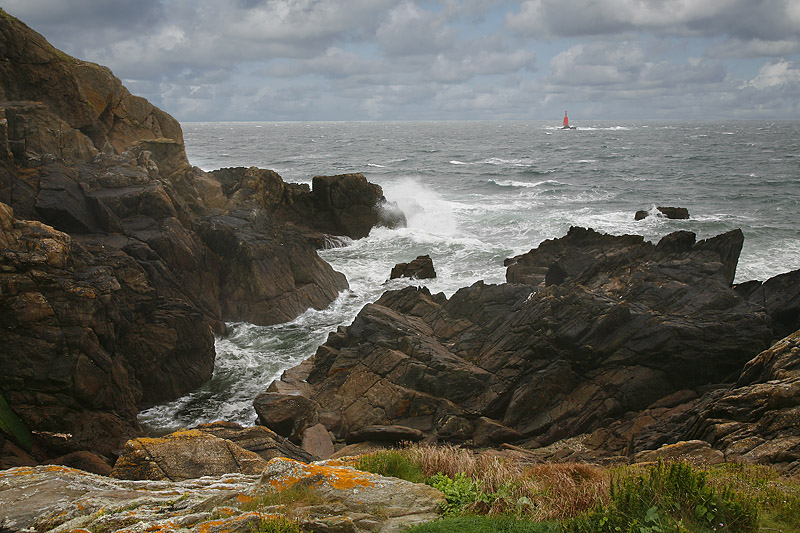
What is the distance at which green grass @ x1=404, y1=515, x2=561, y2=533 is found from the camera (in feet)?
15.4

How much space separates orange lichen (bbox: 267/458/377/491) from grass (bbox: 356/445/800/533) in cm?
92

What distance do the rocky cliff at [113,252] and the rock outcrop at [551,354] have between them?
13.6 ft

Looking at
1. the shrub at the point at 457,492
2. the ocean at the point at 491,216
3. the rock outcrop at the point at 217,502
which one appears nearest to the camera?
the rock outcrop at the point at 217,502

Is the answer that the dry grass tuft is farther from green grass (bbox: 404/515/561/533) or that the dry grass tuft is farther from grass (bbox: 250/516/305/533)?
grass (bbox: 250/516/305/533)

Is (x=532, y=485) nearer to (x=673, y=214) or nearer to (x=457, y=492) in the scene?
(x=457, y=492)

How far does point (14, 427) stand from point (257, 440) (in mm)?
5182

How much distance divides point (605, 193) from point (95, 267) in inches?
1775

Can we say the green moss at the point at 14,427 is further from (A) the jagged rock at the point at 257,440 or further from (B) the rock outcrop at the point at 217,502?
Result: (B) the rock outcrop at the point at 217,502

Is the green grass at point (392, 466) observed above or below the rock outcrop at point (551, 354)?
above

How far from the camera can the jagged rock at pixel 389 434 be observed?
12.3 meters

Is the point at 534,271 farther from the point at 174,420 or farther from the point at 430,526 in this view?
the point at 430,526

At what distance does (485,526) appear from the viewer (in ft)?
15.6

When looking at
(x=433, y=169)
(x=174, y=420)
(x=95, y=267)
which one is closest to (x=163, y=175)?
(x=95, y=267)

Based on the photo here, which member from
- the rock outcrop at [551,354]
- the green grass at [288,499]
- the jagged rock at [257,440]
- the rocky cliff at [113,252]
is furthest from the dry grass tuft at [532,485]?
the rocky cliff at [113,252]
